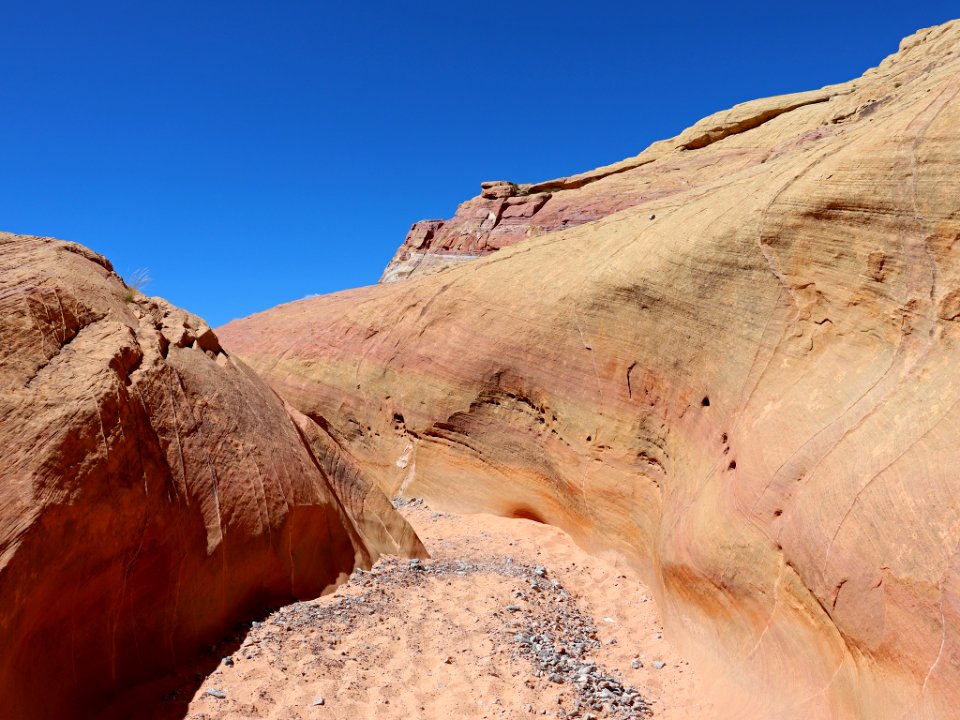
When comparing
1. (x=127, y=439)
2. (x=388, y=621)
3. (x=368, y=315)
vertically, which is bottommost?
(x=388, y=621)

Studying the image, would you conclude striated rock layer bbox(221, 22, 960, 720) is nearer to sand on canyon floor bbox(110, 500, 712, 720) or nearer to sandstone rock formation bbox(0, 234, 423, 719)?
sand on canyon floor bbox(110, 500, 712, 720)

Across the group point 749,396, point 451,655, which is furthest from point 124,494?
point 749,396

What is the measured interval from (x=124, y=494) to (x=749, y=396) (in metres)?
4.18

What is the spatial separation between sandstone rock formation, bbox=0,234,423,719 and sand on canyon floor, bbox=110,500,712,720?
0.26m

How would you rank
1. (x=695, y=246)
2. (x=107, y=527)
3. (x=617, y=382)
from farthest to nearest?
1. (x=617, y=382)
2. (x=695, y=246)
3. (x=107, y=527)

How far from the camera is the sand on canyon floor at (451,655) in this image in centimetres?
398

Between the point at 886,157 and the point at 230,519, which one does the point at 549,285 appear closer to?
the point at 886,157

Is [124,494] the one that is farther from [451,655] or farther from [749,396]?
[749,396]

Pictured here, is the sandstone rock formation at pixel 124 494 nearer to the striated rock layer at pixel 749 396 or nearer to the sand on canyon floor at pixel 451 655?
the sand on canyon floor at pixel 451 655

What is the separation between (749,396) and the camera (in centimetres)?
541

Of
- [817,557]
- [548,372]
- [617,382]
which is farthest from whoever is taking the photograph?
[548,372]

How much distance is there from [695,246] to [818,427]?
2250 millimetres

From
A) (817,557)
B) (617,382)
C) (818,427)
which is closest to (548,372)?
(617,382)

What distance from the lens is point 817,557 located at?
13.5ft
